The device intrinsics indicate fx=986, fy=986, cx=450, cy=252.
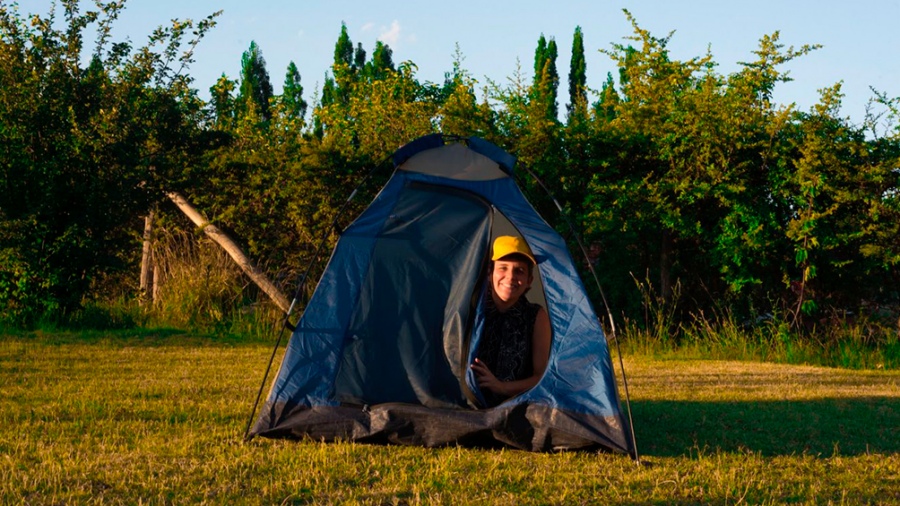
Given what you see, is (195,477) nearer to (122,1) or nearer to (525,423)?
(525,423)

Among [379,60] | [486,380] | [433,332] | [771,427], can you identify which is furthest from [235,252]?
[379,60]

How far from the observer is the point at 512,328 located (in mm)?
5551

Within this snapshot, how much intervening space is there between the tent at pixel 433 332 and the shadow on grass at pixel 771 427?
0.54 metres

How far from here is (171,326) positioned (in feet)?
38.9

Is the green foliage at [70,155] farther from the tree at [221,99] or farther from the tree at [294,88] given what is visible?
the tree at [294,88]

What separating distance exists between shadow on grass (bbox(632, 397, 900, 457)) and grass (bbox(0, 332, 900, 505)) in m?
0.02

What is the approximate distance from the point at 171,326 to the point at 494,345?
724 centimetres

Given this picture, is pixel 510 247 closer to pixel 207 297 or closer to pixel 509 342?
pixel 509 342

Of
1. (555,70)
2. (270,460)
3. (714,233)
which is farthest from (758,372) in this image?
(555,70)

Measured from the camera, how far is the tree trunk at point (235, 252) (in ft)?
39.5

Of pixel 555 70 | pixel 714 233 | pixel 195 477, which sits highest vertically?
pixel 555 70

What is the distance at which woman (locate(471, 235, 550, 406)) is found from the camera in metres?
5.46

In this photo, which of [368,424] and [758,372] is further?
[758,372]

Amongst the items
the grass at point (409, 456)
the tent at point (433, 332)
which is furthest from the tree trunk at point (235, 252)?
the tent at point (433, 332)
